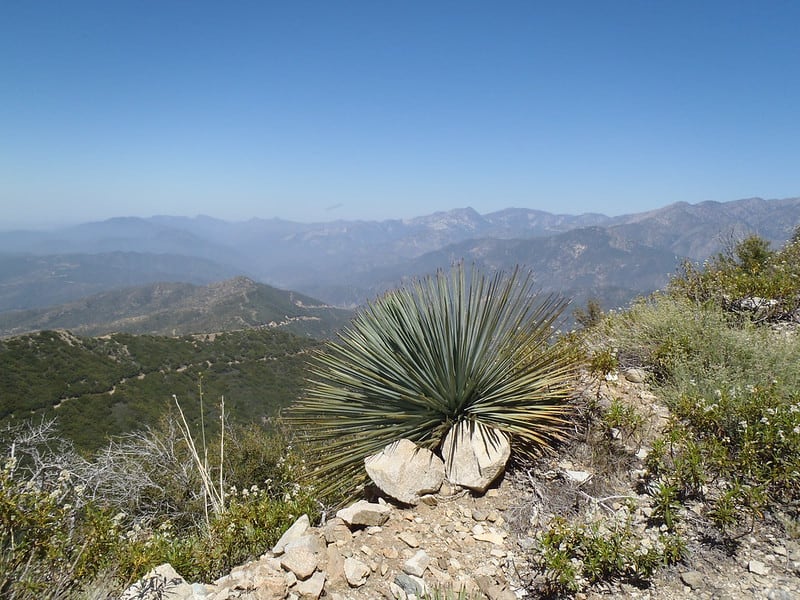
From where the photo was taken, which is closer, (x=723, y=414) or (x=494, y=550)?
(x=494, y=550)

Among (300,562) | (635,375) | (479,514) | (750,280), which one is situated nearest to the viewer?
(300,562)

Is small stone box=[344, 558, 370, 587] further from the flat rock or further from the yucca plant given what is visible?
the yucca plant

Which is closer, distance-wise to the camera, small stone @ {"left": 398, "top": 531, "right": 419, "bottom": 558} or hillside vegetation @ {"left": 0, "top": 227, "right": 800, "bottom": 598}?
hillside vegetation @ {"left": 0, "top": 227, "right": 800, "bottom": 598}

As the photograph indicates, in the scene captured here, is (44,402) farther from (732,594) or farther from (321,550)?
(732,594)

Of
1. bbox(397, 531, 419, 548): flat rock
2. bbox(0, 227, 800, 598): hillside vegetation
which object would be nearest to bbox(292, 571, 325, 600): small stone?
bbox(397, 531, 419, 548): flat rock

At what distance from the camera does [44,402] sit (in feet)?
104

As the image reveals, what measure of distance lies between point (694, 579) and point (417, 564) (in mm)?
1630

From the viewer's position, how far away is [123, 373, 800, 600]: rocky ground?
97.4 inches

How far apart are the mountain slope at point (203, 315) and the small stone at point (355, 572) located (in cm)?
8944

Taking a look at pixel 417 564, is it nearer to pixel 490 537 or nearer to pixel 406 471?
pixel 490 537

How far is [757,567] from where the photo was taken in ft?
7.98

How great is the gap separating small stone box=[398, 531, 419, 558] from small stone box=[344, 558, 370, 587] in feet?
1.16

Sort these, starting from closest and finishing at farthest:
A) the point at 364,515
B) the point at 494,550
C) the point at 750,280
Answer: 1. the point at 494,550
2. the point at 364,515
3. the point at 750,280

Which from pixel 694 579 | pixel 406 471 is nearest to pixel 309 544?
pixel 406 471
